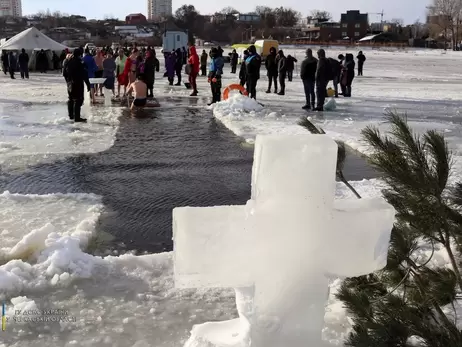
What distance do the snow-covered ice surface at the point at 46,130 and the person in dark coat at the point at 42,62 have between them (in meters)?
12.6

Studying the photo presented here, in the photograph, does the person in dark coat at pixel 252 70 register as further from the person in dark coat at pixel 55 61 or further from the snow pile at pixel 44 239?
the person in dark coat at pixel 55 61

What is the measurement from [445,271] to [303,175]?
0.96 meters

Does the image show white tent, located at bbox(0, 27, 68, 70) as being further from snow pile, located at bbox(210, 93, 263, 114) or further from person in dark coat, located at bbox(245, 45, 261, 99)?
snow pile, located at bbox(210, 93, 263, 114)

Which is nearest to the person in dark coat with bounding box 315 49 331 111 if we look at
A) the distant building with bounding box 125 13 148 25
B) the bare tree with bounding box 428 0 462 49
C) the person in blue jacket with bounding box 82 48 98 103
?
the person in blue jacket with bounding box 82 48 98 103

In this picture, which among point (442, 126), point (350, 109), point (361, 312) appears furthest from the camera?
point (350, 109)

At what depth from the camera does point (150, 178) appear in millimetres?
7020

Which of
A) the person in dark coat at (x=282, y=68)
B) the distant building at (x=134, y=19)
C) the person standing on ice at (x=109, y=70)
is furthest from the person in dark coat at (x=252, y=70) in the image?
the distant building at (x=134, y=19)

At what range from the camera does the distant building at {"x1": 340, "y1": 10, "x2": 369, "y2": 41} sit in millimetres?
120250

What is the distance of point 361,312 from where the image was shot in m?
2.18

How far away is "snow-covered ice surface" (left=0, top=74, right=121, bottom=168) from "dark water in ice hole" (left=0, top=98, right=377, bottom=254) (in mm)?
463

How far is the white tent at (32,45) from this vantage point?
2730cm

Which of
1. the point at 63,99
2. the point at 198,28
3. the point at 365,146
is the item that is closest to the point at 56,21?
the point at 198,28

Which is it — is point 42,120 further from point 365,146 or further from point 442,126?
point 365,146

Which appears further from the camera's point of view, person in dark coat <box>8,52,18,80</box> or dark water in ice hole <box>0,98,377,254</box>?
person in dark coat <box>8,52,18,80</box>
